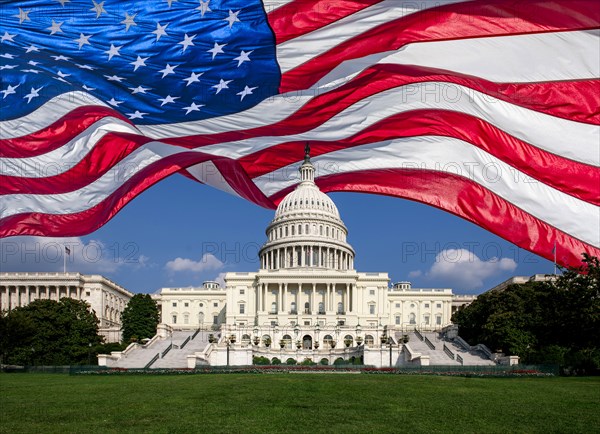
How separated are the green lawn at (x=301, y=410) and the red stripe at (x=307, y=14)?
27.0 ft

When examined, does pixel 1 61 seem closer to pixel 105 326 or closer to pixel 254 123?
pixel 254 123

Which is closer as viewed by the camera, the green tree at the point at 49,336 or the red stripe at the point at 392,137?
the red stripe at the point at 392,137

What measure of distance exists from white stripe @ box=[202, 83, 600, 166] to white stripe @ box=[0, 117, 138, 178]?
2.35 meters

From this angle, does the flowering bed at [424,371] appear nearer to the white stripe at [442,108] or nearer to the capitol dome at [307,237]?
the white stripe at [442,108]

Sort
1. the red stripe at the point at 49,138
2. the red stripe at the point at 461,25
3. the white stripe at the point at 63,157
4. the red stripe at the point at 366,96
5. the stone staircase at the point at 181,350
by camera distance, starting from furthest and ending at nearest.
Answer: the stone staircase at the point at 181,350 → the white stripe at the point at 63,157 → the red stripe at the point at 49,138 → the red stripe at the point at 366,96 → the red stripe at the point at 461,25

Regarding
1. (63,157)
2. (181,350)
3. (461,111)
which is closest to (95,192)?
(63,157)

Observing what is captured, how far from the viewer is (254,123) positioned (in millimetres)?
13867

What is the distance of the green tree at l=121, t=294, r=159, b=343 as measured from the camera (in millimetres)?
97562

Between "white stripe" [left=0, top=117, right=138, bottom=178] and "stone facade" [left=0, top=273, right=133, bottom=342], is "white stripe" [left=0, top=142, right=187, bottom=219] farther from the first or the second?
"stone facade" [left=0, top=273, right=133, bottom=342]

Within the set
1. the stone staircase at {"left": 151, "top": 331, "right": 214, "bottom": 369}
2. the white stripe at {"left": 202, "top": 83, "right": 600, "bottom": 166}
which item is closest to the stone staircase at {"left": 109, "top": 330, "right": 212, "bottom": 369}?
the stone staircase at {"left": 151, "top": 331, "right": 214, "bottom": 369}

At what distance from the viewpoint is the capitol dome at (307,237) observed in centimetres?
11975

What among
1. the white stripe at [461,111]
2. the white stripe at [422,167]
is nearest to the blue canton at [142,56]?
the white stripe at [461,111]

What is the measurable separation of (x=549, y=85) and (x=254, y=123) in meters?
6.18

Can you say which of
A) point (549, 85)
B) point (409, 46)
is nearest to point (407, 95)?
point (409, 46)
